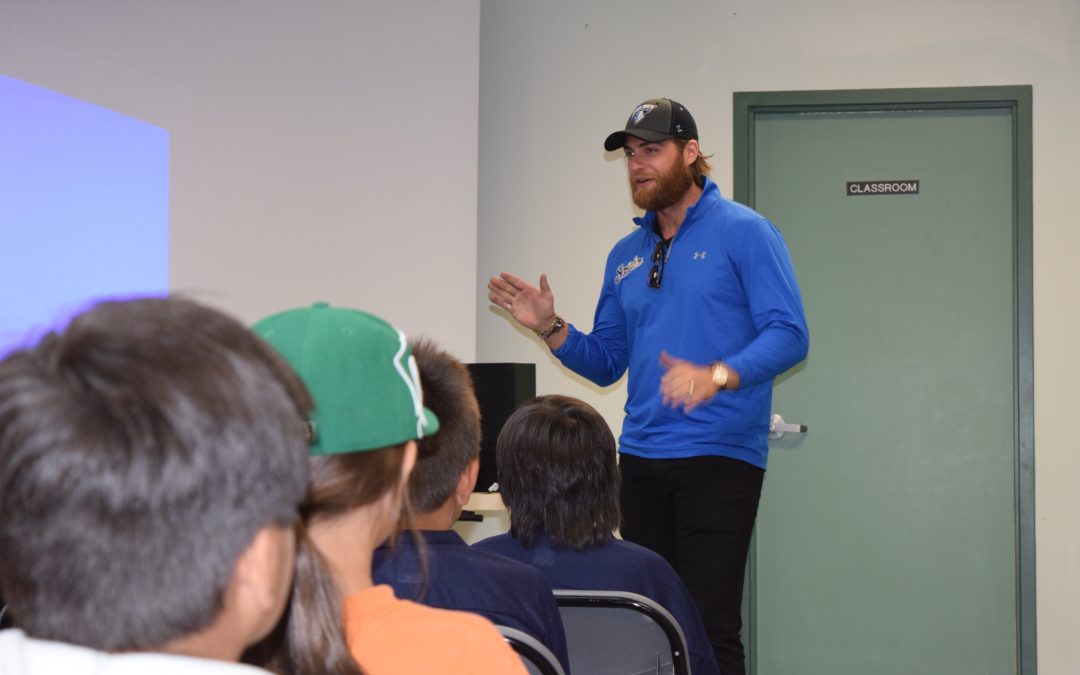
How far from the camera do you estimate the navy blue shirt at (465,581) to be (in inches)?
57.3

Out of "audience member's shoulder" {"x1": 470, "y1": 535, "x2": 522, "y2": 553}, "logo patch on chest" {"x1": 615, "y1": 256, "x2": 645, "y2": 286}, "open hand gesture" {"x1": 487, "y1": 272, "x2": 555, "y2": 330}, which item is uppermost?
"logo patch on chest" {"x1": 615, "y1": 256, "x2": 645, "y2": 286}

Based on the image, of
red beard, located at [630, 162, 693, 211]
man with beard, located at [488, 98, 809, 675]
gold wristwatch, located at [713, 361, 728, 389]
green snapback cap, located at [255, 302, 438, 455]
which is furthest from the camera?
red beard, located at [630, 162, 693, 211]

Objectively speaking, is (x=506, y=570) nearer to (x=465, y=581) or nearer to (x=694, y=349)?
(x=465, y=581)

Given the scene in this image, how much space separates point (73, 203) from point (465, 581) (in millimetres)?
2833

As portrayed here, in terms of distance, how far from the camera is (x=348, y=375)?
1.02 meters

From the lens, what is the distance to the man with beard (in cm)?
269

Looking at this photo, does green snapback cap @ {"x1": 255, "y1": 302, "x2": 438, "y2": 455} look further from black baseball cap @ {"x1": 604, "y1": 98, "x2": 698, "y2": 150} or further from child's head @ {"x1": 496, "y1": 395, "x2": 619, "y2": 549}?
black baseball cap @ {"x1": 604, "y1": 98, "x2": 698, "y2": 150}

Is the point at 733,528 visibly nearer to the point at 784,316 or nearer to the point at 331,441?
the point at 784,316

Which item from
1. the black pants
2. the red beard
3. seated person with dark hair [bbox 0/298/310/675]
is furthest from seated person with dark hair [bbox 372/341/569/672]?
the red beard

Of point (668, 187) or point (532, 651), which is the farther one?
point (668, 187)

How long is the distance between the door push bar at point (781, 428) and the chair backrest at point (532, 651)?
9.98ft

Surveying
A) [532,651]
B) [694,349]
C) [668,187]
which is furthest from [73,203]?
[532,651]

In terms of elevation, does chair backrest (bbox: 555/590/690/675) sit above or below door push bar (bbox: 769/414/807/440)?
below

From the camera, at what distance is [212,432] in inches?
24.5
